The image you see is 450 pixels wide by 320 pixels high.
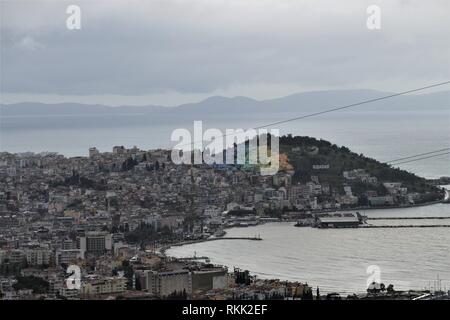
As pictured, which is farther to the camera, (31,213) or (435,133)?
(435,133)

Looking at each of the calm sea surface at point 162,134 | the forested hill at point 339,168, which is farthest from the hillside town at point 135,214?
the calm sea surface at point 162,134

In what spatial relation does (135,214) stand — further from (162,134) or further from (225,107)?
(162,134)

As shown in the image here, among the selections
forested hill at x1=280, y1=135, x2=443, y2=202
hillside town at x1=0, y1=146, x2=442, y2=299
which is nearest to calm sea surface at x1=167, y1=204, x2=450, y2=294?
hillside town at x1=0, y1=146, x2=442, y2=299

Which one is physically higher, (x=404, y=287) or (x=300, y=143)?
(x=300, y=143)

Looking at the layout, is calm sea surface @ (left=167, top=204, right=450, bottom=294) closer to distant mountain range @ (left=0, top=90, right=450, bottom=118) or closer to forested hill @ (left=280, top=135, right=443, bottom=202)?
forested hill @ (left=280, top=135, right=443, bottom=202)

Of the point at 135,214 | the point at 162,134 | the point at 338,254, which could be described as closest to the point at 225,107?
the point at 162,134

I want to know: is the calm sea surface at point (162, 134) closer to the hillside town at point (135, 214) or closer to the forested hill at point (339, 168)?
the forested hill at point (339, 168)
